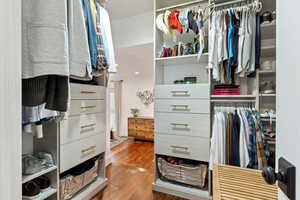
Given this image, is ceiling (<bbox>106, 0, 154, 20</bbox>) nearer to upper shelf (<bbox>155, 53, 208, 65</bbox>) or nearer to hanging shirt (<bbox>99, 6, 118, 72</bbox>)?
hanging shirt (<bbox>99, 6, 118, 72</bbox>)

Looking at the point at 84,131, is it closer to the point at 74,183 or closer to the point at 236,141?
the point at 74,183

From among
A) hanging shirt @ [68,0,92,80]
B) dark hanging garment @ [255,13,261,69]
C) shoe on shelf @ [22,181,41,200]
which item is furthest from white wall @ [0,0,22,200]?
dark hanging garment @ [255,13,261,69]

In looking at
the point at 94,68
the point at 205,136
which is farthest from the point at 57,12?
the point at 205,136

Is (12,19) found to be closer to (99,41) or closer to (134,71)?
(99,41)

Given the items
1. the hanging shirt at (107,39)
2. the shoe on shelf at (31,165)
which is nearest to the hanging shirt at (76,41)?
the hanging shirt at (107,39)

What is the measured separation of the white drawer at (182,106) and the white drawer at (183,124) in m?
0.05

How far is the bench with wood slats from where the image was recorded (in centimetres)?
72

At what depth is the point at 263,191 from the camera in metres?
0.77

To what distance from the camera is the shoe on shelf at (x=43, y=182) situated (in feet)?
4.36

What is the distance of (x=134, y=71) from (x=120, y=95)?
0.95m

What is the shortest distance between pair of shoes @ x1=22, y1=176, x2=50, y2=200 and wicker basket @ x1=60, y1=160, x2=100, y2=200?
0.57ft

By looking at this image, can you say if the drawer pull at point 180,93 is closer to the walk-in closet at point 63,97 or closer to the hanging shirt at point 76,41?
the walk-in closet at point 63,97

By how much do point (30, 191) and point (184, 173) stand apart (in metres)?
1.49

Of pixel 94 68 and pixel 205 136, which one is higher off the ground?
pixel 94 68
